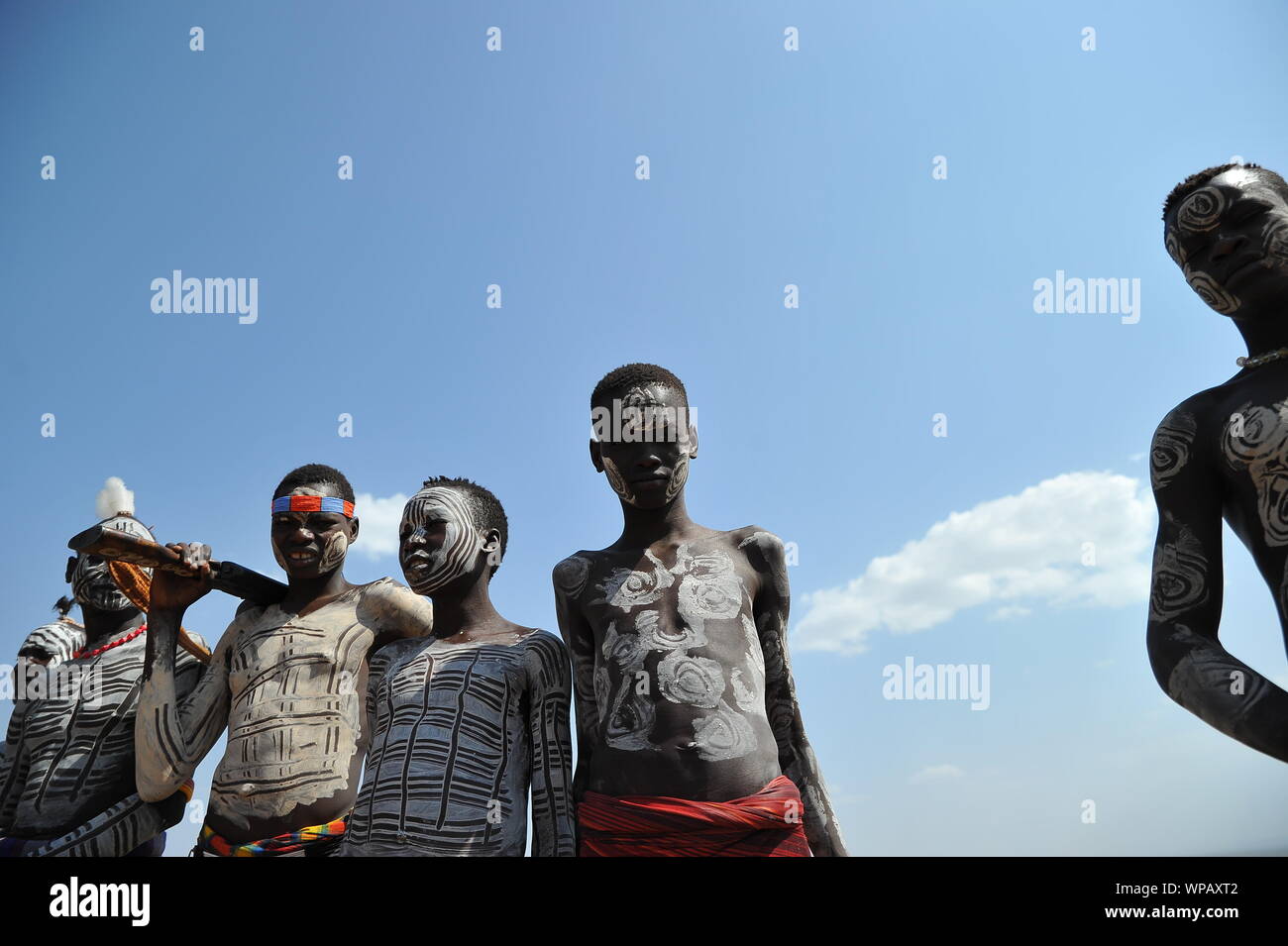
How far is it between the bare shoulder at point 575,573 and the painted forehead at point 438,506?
2.13ft

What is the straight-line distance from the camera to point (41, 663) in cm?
612

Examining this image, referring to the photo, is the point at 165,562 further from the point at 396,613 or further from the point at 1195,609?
the point at 1195,609

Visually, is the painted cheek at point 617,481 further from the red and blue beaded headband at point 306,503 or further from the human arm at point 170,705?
the human arm at point 170,705

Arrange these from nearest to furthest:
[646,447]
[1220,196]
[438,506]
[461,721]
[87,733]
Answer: [1220,196] → [461,721] → [646,447] → [438,506] → [87,733]

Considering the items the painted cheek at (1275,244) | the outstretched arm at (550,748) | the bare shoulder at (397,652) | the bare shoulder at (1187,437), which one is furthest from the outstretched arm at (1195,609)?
the bare shoulder at (397,652)

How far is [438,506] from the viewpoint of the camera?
493cm

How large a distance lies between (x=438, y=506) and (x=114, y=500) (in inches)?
89.2

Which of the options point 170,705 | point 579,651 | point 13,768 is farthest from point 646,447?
→ point 13,768

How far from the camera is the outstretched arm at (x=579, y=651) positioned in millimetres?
4289

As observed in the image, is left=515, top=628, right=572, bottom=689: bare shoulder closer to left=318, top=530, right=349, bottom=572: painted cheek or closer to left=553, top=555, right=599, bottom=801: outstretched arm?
left=553, top=555, right=599, bottom=801: outstretched arm

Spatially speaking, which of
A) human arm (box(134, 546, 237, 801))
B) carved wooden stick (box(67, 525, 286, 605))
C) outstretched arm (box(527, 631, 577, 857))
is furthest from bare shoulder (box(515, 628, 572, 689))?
human arm (box(134, 546, 237, 801))
